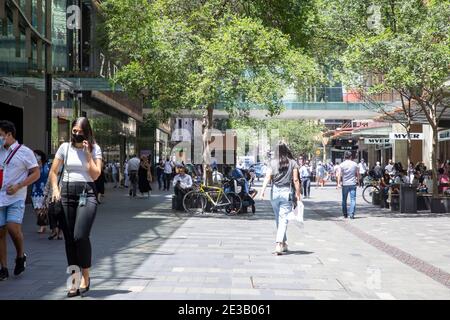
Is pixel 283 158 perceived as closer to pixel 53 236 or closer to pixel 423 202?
pixel 53 236

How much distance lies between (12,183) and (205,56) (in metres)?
10.1

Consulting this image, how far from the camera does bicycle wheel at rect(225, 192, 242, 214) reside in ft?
61.7

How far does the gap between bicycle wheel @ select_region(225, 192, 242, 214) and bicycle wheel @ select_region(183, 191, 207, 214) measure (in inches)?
27.2

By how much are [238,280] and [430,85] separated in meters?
11.8

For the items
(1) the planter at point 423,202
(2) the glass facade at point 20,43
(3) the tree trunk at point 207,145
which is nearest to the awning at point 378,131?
(1) the planter at point 423,202

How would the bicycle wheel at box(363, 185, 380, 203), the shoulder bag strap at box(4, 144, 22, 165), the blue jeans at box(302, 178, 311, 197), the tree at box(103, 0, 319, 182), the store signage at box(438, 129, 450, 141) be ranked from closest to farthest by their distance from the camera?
the shoulder bag strap at box(4, 144, 22, 165)
the tree at box(103, 0, 319, 182)
the bicycle wheel at box(363, 185, 380, 203)
the blue jeans at box(302, 178, 311, 197)
the store signage at box(438, 129, 450, 141)

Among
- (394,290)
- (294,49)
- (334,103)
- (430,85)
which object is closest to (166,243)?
(394,290)

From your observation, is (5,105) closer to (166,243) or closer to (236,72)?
(236,72)

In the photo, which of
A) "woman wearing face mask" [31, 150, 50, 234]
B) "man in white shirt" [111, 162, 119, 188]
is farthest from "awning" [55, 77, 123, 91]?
"woman wearing face mask" [31, 150, 50, 234]

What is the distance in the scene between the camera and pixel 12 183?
25.7 feet

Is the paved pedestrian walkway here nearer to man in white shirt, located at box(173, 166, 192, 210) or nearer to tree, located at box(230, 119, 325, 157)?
man in white shirt, located at box(173, 166, 192, 210)

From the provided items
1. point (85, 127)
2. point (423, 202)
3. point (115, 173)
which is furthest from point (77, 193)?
point (115, 173)

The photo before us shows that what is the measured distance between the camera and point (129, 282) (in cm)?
776

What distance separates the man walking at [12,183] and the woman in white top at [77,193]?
1.24m
